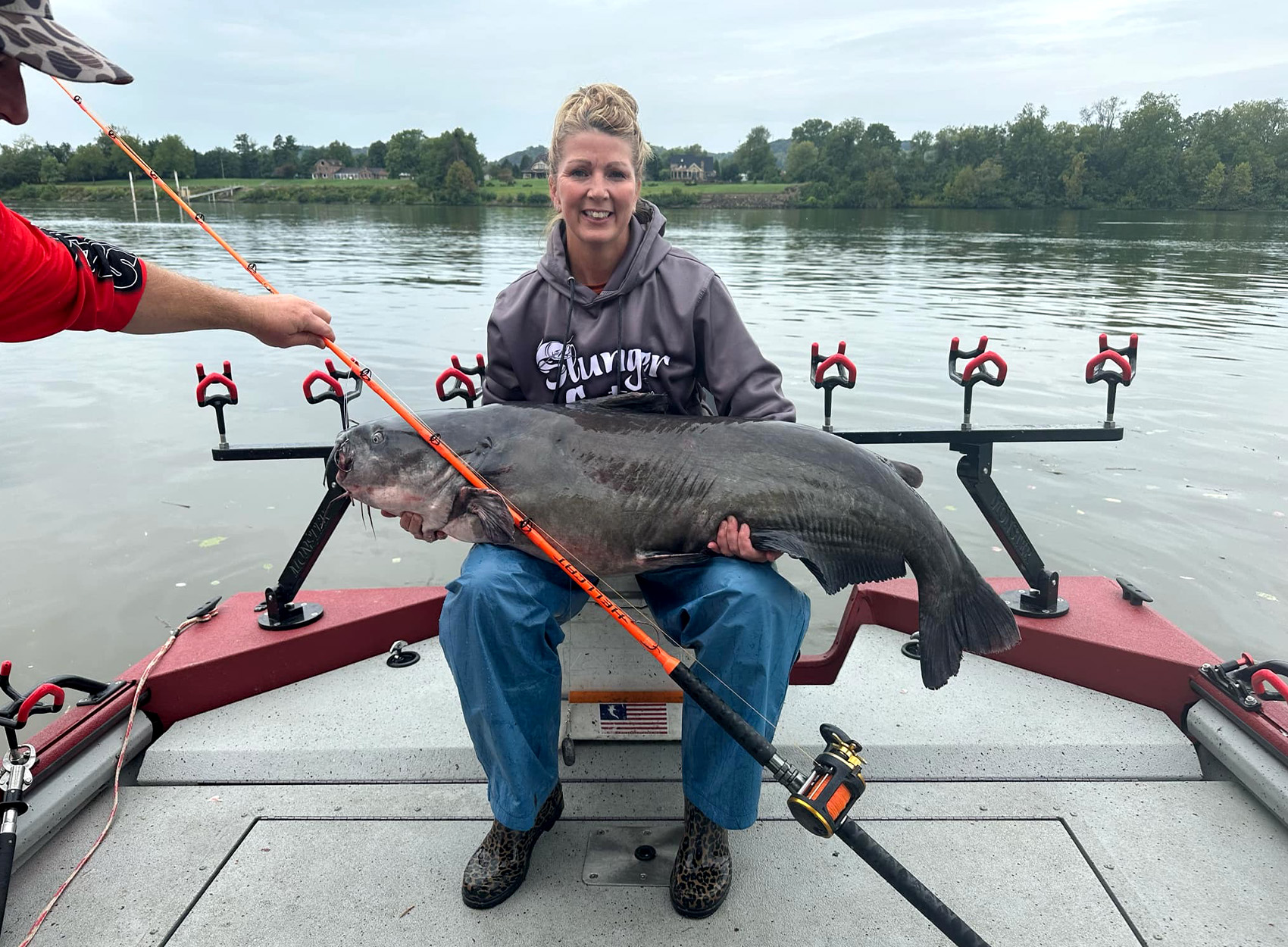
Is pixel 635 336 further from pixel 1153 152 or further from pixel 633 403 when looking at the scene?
pixel 1153 152

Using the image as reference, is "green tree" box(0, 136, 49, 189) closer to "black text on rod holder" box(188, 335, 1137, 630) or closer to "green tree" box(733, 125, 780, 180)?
"black text on rod holder" box(188, 335, 1137, 630)

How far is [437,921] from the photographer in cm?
231

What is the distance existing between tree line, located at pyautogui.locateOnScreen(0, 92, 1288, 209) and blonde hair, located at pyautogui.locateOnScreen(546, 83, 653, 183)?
6864 centimetres

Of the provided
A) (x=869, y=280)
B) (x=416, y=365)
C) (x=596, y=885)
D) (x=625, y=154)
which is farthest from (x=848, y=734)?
(x=869, y=280)

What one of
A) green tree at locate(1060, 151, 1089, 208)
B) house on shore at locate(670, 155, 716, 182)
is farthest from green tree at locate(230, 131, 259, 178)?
green tree at locate(1060, 151, 1089, 208)

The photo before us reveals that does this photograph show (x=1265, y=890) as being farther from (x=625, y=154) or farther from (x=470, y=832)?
(x=625, y=154)

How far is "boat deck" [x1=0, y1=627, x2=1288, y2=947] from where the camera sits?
2293mm

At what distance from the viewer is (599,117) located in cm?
283

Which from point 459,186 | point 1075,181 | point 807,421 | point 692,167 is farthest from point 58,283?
point 692,167

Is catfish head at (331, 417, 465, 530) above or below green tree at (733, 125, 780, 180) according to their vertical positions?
below

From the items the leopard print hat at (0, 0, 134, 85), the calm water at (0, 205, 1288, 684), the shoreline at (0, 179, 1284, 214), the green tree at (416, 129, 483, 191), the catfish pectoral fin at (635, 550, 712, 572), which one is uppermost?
the green tree at (416, 129, 483, 191)

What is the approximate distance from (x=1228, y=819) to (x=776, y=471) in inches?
72.3

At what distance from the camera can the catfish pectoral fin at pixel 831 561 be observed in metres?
2.47

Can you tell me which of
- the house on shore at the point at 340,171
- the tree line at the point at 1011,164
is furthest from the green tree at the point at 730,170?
the house on shore at the point at 340,171
